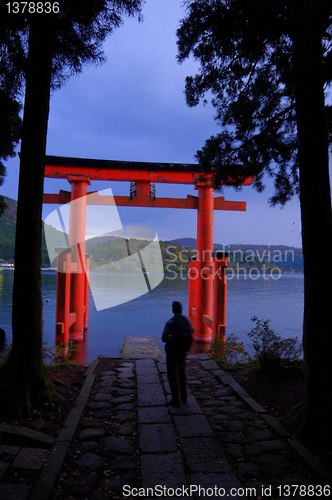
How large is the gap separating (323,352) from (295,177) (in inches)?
153

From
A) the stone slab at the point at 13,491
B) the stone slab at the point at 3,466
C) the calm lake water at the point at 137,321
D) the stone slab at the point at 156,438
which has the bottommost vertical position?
the calm lake water at the point at 137,321

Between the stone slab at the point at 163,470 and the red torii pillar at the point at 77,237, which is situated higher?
the red torii pillar at the point at 77,237

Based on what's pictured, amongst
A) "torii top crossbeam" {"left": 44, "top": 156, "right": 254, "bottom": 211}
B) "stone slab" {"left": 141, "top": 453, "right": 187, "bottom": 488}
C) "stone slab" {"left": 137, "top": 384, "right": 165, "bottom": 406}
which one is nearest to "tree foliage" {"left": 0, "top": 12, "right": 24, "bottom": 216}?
"torii top crossbeam" {"left": 44, "top": 156, "right": 254, "bottom": 211}

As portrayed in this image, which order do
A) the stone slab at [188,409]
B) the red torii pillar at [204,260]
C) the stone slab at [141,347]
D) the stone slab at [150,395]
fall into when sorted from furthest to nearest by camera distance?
the red torii pillar at [204,260]
the stone slab at [141,347]
the stone slab at [150,395]
the stone slab at [188,409]

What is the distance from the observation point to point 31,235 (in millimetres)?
4570

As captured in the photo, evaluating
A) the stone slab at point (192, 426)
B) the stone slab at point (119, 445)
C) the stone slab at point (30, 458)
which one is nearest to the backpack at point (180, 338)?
the stone slab at point (192, 426)

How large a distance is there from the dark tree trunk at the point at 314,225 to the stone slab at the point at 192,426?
107 centimetres

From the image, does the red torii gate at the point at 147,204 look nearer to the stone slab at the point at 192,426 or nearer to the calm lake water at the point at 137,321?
the calm lake water at the point at 137,321

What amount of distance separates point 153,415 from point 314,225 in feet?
10.1

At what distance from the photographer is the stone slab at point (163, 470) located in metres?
2.93

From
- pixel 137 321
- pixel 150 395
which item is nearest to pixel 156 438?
pixel 150 395

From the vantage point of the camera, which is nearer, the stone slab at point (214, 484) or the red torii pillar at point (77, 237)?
the stone slab at point (214, 484)

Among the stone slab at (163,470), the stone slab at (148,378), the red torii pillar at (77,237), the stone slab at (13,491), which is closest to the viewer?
the stone slab at (13,491)

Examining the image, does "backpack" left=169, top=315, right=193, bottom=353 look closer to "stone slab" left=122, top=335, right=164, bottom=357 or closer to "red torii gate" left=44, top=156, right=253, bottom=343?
"stone slab" left=122, top=335, right=164, bottom=357
